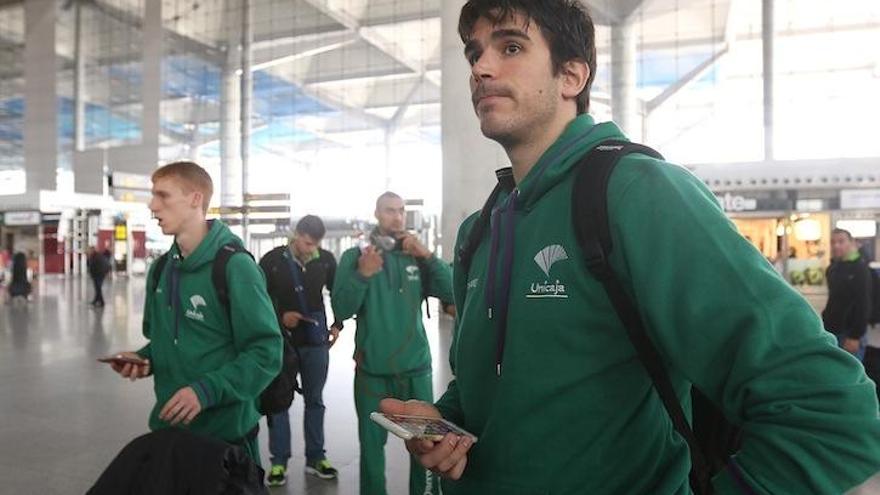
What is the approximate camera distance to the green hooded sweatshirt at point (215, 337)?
2.82m

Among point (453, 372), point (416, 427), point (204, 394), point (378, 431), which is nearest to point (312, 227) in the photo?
point (378, 431)

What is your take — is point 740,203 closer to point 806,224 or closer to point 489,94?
point 806,224

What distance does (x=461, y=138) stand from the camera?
1573cm

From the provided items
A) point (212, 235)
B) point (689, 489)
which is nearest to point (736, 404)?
point (689, 489)

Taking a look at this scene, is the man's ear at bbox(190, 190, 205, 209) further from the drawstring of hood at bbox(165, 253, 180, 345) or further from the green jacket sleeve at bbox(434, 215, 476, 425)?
the green jacket sleeve at bbox(434, 215, 476, 425)

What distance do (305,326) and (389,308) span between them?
1.53 m

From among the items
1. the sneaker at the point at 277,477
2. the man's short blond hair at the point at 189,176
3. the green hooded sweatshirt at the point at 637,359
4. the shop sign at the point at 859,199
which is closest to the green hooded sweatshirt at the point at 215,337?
the man's short blond hair at the point at 189,176

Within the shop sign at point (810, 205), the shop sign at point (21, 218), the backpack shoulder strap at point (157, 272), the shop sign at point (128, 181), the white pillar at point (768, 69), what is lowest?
the backpack shoulder strap at point (157, 272)

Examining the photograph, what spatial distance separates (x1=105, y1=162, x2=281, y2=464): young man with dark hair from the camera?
281cm

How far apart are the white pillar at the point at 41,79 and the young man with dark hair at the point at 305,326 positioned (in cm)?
3088

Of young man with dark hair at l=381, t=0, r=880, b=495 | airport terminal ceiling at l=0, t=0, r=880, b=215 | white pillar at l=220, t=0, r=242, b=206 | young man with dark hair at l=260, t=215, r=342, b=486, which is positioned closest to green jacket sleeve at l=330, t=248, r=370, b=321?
young man with dark hair at l=260, t=215, r=342, b=486

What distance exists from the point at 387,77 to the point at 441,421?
35.3 metres

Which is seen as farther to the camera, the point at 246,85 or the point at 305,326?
the point at 246,85

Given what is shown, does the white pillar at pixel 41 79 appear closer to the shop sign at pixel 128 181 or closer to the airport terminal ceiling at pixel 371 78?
the airport terminal ceiling at pixel 371 78
